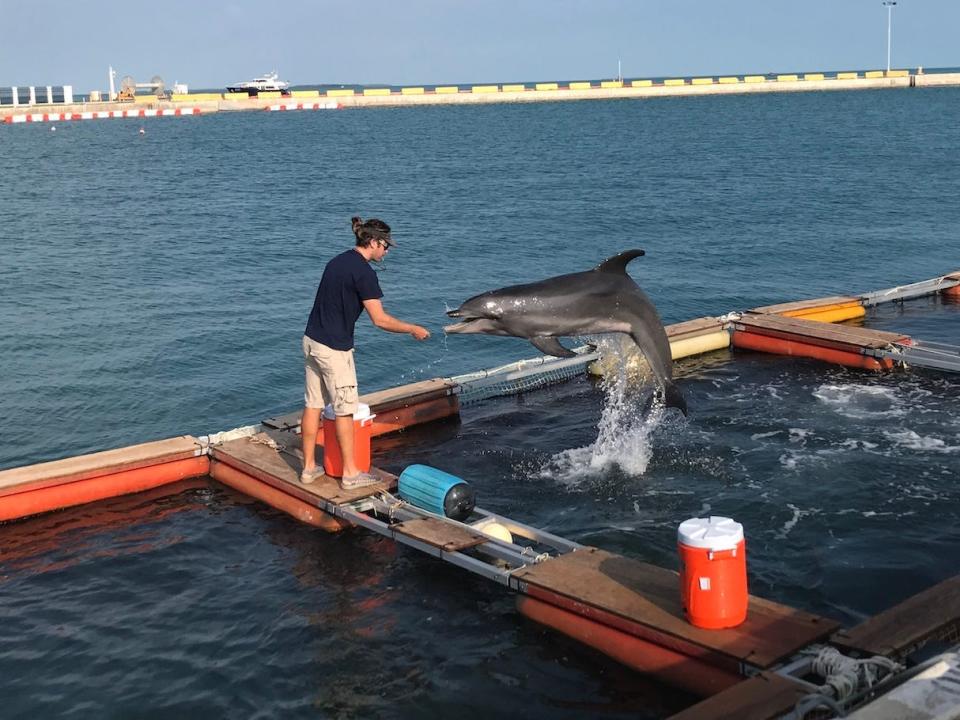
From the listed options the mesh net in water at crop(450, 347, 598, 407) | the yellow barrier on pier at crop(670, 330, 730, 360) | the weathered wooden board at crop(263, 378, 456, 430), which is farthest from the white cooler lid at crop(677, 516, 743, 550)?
the yellow barrier on pier at crop(670, 330, 730, 360)

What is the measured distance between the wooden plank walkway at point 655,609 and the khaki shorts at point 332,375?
8.72ft

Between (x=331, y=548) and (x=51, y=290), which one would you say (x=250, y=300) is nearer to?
(x=51, y=290)

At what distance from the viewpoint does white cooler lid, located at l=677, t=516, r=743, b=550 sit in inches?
301

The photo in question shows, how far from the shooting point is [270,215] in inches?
1660

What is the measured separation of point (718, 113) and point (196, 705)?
10640 centimetres

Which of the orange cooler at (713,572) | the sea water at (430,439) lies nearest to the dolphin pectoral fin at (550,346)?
the sea water at (430,439)

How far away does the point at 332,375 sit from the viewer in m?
10.8

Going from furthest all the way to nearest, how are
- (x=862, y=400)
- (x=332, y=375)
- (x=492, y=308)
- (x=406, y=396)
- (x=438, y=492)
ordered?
(x=862, y=400) < (x=406, y=396) < (x=492, y=308) < (x=332, y=375) < (x=438, y=492)

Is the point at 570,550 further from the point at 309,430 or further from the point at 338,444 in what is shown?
the point at 309,430

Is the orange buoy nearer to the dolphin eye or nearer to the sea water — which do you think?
the sea water

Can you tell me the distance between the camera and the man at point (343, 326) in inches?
414

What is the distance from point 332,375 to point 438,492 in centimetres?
150

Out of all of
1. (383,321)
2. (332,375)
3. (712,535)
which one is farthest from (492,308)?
(712,535)

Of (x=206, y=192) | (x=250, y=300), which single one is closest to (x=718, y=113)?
(x=206, y=192)
